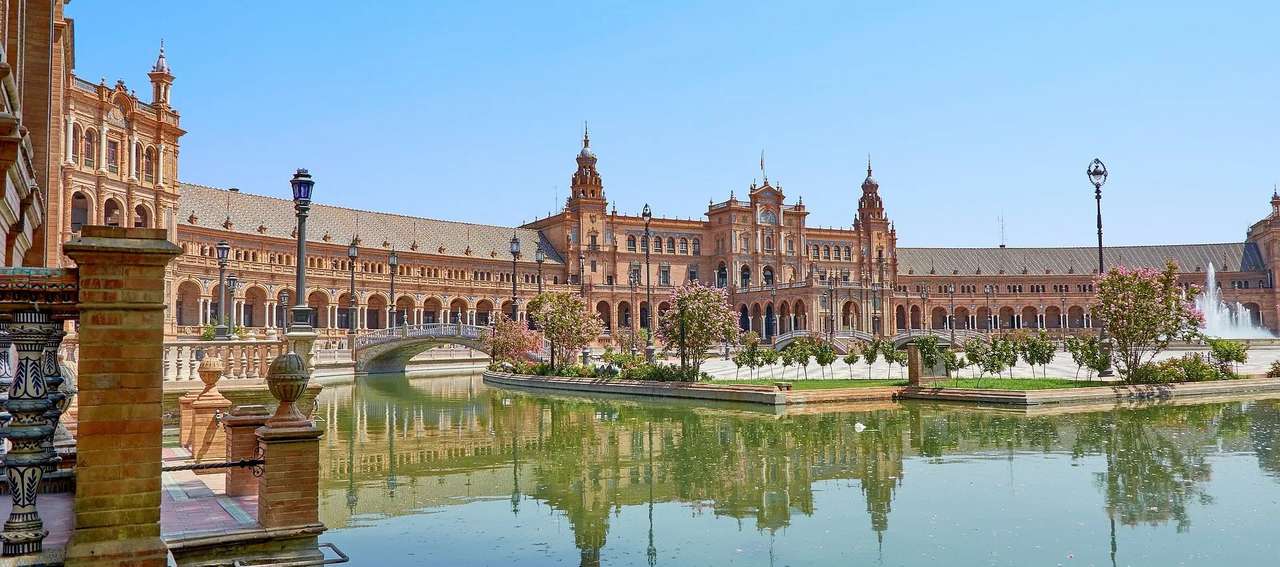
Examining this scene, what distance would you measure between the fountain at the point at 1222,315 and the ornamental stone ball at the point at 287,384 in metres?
99.3

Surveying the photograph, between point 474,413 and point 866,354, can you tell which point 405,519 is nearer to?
point 474,413

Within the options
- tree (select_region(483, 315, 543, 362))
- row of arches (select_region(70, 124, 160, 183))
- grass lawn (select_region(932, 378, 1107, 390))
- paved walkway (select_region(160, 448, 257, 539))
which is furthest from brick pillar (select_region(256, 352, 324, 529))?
row of arches (select_region(70, 124, 160, 183))

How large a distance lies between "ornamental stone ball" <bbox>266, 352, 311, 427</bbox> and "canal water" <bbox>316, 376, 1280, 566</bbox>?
256cm

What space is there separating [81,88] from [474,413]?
31665mm

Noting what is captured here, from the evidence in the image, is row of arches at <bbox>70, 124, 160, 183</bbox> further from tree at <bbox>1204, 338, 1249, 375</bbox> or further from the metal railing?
tree at <bbox>1204, 338, 1249, 375</bbox>

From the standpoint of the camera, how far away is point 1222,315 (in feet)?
345

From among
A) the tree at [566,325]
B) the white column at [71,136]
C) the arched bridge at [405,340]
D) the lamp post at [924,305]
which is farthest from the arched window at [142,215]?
the lamp post at [924,305]

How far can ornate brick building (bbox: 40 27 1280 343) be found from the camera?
52.5 m

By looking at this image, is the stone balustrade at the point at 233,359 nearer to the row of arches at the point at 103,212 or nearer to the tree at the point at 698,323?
the tree at the point at 698,323

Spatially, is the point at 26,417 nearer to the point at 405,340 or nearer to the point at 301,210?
the point at 301,210

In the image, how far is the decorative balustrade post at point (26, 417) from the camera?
18.5ft

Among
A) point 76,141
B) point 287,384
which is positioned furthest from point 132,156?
point 287,384

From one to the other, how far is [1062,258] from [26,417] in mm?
127107

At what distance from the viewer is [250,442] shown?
11.9m
